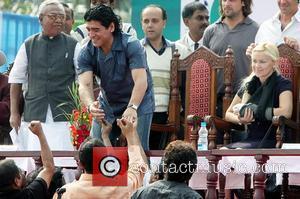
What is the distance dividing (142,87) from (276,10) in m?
3.22

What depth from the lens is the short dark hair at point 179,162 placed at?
7.90 m

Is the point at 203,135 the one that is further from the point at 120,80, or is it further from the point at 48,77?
the point at 48,77

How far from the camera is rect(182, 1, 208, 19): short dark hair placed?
12898mm

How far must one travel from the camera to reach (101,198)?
8469mm

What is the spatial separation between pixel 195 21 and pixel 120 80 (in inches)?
99.4

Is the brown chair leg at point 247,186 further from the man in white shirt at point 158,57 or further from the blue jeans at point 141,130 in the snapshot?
the man in white shirt at point 158,57

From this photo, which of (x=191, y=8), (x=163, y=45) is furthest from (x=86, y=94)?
(x=191, y=8)

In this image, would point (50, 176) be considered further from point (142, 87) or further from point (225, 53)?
point (225, 53)

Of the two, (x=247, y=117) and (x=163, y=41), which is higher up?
(x=163, y=41)

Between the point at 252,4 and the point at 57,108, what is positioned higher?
the point at 252,4

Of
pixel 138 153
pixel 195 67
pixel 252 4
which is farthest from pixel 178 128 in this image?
pixel 138 153

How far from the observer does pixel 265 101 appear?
11.2m

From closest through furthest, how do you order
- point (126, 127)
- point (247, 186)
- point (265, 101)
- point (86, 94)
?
point (126, 127) → point (86, 94) → point (247, 186) → point (265, 101)

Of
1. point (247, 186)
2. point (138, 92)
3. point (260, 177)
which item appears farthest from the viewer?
point (247, 186)
